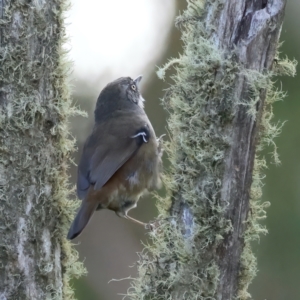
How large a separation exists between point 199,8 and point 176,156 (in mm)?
812

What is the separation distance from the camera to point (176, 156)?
11.2 ft

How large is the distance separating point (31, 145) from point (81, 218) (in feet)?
1.96

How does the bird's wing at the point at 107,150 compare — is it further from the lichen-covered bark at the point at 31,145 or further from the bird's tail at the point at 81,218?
the lichen-covered bark at the point at 31,145

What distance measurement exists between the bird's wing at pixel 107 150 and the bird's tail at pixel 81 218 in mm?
161

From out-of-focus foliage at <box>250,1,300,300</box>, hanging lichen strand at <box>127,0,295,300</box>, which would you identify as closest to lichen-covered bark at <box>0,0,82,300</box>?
hanging lichen strand at <box>127,0,295,300</box>

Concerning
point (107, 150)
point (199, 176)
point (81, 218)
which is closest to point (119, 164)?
point (107, 150)

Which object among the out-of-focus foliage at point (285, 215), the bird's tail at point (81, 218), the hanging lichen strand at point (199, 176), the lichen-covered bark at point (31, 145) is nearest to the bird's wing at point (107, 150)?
the bird's tail at point (81, 218)

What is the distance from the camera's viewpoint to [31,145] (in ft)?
11.6

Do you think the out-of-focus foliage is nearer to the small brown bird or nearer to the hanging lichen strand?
Answer: the small brown bird

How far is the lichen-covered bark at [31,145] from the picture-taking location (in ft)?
11.3

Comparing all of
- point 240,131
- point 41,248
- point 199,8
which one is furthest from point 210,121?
point 41,248

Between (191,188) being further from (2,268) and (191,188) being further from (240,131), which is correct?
(2,268)

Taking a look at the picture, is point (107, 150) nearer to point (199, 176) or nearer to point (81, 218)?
point (81, 218)

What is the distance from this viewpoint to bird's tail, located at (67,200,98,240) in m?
3.66
